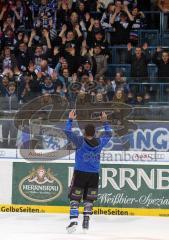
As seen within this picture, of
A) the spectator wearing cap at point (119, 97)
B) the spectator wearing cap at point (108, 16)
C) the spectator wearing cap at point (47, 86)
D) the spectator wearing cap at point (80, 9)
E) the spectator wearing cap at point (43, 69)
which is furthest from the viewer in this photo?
the spectator wearing cap at point (80, 9)

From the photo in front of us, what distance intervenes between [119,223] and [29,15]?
8.72 meters

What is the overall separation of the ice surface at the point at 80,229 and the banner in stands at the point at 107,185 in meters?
0.42

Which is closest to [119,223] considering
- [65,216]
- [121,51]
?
[65,216]

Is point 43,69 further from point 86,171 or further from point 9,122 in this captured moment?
point 86,171

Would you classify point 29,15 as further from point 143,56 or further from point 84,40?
point 143,56

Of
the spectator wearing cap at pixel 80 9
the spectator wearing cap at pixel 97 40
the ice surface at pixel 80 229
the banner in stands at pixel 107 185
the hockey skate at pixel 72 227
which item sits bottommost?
the ice surface at pixel 80 229

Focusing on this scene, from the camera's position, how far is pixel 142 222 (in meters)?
11.5

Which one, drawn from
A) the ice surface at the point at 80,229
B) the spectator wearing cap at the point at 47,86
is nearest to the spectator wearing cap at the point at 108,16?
the spectator wearing cap at the point at 47,86

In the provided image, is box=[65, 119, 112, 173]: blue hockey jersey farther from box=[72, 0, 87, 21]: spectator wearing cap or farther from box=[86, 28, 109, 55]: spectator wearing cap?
box=[72, 0, 87, 21]: spectator wearing cap

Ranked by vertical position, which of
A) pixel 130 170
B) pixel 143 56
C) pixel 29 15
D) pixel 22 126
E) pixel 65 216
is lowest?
pixel 65 216

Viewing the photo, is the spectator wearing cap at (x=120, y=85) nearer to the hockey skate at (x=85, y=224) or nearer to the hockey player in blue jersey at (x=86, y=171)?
the hockey player in blue jersey at (x=86, y=171)

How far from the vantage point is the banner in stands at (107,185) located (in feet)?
40.7

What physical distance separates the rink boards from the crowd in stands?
4.02 ft

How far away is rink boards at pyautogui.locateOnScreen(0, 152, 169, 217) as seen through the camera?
1238 centimetres
